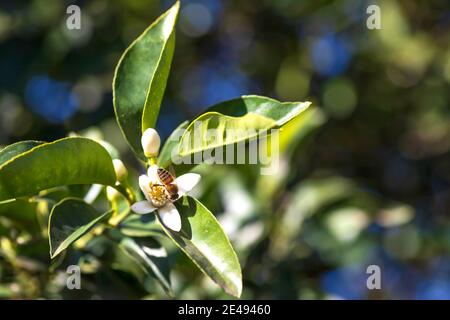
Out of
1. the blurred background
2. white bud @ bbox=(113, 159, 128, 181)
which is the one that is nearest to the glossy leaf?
white bud @ bbox=(113, 159, 128, 181)

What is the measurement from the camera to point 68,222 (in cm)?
100

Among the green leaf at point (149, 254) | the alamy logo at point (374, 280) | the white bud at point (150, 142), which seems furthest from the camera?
the alamy logo at point (374, 280)

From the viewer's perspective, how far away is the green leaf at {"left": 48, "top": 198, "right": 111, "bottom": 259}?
36.8 inches

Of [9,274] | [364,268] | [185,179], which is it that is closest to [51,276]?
[9,274]

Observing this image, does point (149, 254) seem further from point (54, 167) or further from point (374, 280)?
point (374, 280)

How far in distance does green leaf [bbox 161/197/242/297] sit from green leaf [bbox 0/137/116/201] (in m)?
0.13

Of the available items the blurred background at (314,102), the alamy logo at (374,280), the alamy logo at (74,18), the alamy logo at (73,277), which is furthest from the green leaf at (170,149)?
the alamy logo at (74,18)

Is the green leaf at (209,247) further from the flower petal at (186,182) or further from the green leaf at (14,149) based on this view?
the green leaf at (14,149)

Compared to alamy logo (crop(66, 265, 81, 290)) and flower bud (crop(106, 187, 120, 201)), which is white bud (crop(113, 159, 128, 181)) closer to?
flower bud (crop(106, 187, 120, 201))

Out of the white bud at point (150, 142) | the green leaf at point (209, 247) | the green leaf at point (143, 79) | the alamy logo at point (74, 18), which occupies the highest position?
the alamy logo at point (74, 18)

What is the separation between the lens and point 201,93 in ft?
10.3

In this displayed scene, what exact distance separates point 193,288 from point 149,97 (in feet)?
2.53

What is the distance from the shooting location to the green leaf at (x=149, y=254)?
3.68ft

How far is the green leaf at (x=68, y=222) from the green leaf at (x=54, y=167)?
0.16 feet
